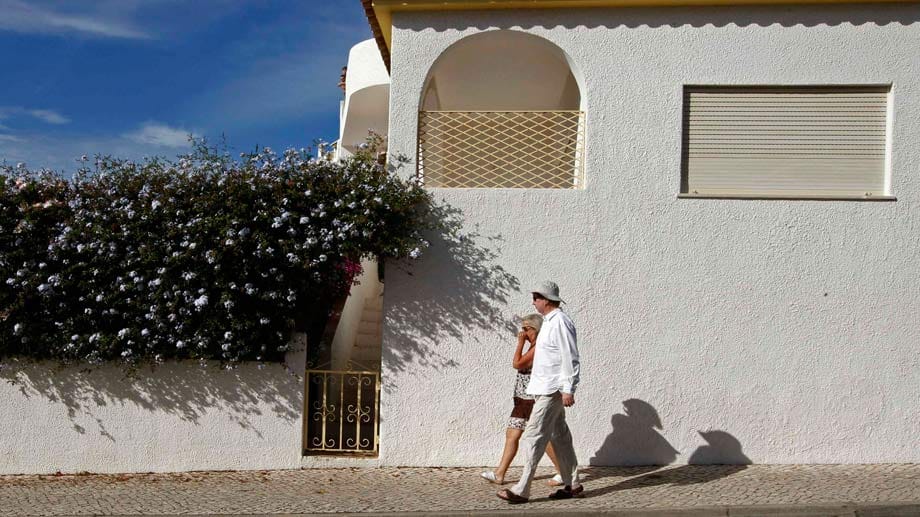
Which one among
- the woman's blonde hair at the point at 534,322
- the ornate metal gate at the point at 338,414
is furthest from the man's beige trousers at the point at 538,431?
the ornate metal gate at the point at 338,414

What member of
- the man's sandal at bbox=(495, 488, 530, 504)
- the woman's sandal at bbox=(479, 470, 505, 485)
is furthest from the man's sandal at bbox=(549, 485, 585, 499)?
the woman's sandal at bbox=(479, 470, 505, 485)

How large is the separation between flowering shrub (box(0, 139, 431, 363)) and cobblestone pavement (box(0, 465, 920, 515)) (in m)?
1.07

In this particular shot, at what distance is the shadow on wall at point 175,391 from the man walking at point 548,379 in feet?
7.53

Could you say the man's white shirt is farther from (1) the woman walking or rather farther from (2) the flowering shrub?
(2) the flowering shrub

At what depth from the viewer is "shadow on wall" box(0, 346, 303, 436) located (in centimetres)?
733

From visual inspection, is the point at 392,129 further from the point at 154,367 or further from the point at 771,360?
the point at 771,360

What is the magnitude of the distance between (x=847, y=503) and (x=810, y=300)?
6.39 ft

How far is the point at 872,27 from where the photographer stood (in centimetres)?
744

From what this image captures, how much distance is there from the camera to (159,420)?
734cm

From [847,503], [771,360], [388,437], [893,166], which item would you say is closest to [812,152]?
[893,166]

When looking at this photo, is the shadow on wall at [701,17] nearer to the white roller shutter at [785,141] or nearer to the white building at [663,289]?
the white building at [663,289]

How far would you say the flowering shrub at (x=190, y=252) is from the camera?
23.0 ft

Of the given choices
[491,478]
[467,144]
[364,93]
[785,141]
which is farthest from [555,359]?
[364,93]

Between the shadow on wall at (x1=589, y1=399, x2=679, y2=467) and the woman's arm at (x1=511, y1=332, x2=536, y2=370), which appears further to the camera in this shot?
the shadow on wall at (x1=589, y1=399, x2=679, y2=467)
